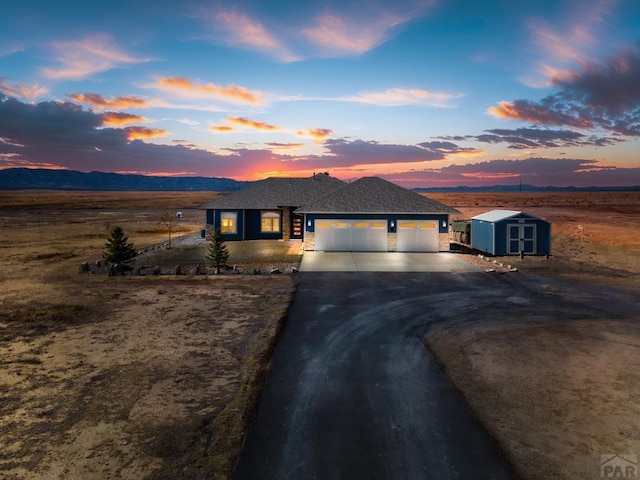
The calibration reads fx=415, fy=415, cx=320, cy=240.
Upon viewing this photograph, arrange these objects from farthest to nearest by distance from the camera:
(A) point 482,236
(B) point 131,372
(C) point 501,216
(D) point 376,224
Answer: (A) point 482,236 → (D) point 376,224 → (C) point 501,216 → (B) point 131,372

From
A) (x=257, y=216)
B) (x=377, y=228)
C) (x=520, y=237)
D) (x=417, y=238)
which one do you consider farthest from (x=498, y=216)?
(x=257, y=216)

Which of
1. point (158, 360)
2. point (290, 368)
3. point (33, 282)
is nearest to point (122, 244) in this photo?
point (33, 282)

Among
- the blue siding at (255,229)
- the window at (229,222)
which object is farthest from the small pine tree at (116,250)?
the blue siding at (255,229)

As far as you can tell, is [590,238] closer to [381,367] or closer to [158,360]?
[381,367]

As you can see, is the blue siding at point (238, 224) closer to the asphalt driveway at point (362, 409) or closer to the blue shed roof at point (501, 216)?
the blue shed roof at point (501, 216)

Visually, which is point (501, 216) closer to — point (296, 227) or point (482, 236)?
point (482, 236)

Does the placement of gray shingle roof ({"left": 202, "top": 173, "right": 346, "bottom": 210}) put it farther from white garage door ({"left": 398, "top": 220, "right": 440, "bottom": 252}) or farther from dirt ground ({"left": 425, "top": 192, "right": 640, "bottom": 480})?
dirt ground ({"left": 425, "top": 192, "right": 640, "bottom": 480})
